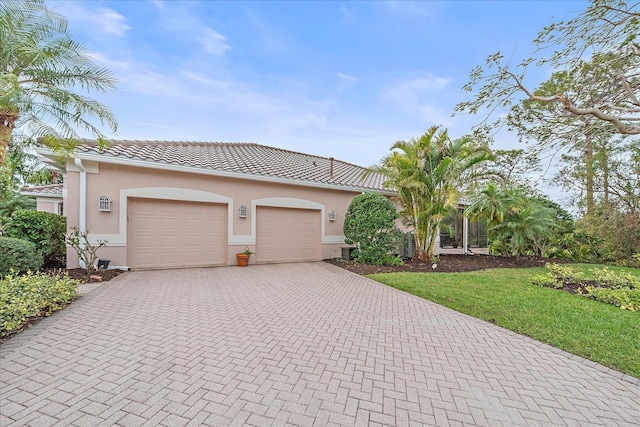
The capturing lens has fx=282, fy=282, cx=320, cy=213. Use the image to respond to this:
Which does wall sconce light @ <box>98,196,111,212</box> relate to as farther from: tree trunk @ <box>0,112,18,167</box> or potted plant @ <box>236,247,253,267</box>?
potted plant @ <box>236,247,253,267</box>

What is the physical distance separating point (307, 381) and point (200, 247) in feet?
25.6

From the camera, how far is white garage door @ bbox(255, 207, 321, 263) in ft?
34.7

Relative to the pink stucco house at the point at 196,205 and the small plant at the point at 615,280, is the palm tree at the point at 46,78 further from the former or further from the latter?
the small plant at the point at 615,280

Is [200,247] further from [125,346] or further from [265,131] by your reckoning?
[265,131]

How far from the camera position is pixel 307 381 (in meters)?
2.85

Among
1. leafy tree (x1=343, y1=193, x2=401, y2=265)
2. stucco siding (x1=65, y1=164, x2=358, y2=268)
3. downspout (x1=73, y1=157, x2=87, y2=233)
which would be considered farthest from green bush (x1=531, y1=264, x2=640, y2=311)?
downspout (x1=73, y1=157, x2=87, y2=233)

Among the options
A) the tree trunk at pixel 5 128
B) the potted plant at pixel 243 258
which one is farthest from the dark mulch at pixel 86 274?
the potted plant at pixel 243 258

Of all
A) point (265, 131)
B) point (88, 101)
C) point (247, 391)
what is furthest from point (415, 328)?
point (265, 131)

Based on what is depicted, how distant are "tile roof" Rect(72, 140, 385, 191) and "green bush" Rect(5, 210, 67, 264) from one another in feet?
7.91

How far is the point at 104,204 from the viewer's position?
806cm

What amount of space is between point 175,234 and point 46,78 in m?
4.90

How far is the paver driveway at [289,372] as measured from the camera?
7.82 feet

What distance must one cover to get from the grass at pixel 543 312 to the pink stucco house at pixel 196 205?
4.17 m

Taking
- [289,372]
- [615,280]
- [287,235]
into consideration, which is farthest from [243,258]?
[615,280]
